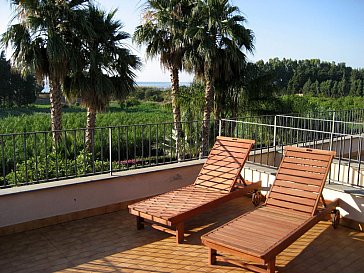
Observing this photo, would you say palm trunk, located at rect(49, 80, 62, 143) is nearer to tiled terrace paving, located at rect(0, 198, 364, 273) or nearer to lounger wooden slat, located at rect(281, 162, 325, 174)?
tiled terrace paving, located at rect(0, 198, 364, 273)

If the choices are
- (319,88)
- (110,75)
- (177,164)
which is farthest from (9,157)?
(319,88)

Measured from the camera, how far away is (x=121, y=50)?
12320mm

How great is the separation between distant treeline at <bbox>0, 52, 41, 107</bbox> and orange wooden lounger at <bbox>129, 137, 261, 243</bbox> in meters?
43.7

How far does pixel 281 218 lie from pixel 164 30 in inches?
431

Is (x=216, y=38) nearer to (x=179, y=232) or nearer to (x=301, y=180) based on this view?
(x=301, y=180)

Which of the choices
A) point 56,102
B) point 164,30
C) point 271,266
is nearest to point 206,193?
point 271,266

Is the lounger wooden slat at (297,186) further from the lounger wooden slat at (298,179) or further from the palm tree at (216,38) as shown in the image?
the palm tree at (216,38)

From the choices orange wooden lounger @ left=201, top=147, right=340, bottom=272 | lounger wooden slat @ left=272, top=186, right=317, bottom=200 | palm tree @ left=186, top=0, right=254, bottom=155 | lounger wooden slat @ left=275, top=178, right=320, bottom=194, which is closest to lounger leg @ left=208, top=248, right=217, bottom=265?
orange wooden lounger @ left=201, top=147, right=340, bottom=272

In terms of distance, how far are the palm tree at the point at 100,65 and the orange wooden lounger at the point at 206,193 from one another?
6805 millimetres

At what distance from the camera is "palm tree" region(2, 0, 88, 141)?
35.5 ft

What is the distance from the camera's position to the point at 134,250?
14.2 ft

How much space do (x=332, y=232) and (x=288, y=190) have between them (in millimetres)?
818

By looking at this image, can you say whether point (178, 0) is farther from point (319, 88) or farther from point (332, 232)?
point (319, 88)

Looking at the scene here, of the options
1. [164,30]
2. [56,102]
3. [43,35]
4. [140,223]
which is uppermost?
[164,30]
